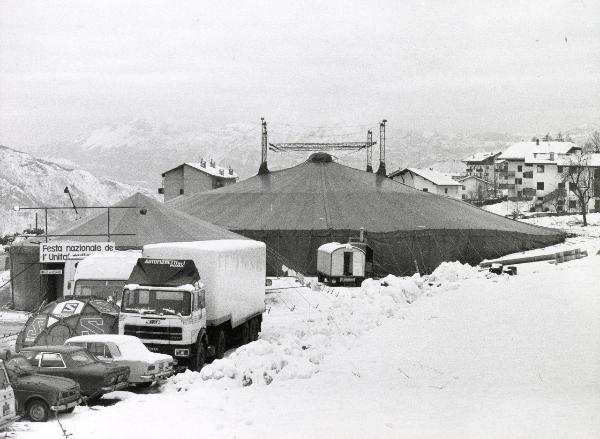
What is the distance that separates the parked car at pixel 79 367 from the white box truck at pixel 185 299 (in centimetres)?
414

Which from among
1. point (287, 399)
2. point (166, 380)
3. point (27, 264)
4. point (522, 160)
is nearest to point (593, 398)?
point (287, 399)

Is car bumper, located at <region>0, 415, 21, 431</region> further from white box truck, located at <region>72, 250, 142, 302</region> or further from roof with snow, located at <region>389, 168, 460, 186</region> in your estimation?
roof with snow, located at <region>389, 168, 460, 186</region>

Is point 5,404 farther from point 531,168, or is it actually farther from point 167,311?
point 531,168

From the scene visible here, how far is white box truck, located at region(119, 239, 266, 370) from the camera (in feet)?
75.6

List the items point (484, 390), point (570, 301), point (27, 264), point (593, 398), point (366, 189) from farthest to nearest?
point (366, 189) < point (27, 264) < point (570, 301) < point (484, 390) < point (593, 398)

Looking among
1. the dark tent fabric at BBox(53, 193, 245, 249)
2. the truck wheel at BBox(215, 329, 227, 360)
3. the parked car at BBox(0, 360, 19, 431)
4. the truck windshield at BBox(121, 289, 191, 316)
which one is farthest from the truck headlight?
the dark tent fabric at BBox(53, 193, 245, 249)

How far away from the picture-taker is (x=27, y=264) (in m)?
40.7

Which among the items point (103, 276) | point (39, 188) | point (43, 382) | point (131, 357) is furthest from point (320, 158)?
point (39, 188)

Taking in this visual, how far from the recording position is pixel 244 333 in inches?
1161

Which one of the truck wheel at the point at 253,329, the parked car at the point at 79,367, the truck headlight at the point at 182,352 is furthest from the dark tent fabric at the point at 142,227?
the parked car at the point at 79,367

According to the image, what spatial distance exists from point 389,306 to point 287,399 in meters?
9.31

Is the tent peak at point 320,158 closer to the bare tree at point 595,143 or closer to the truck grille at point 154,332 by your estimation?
the truck grille at point 154,332

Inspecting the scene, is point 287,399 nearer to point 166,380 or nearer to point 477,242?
point 166,380

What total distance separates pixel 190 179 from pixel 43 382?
115 metres
